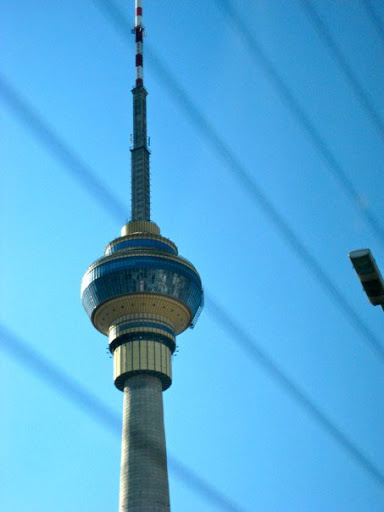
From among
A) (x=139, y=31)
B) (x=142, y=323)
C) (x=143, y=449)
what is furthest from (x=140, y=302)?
(x=139, y=31)

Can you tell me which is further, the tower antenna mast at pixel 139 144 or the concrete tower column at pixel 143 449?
the tower antenna mast at pixel 139 144

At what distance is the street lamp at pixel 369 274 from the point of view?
15234 millimetres

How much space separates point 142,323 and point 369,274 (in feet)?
389

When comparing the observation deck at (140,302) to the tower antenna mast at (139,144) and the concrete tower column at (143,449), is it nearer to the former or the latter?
the concrete tower column at (143,449)

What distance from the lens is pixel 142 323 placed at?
436 ft

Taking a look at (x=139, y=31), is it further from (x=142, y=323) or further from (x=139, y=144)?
(x=142, y=323)

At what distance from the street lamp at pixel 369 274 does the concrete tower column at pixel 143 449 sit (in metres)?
111

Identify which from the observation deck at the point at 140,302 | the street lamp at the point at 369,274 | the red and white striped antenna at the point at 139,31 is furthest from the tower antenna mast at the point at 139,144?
the street lamp at the point at 369,274

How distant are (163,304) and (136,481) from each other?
30193 millimetres

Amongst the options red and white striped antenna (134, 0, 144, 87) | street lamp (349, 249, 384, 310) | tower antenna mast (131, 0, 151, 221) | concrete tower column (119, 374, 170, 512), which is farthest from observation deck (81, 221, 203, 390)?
street lamp (349, 249, 384, 310)

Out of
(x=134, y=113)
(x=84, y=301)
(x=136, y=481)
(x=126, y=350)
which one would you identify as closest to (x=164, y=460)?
(x=136, y=481)

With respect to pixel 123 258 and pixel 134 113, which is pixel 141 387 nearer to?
pixel 123 258

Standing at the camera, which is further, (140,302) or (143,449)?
(140,302)

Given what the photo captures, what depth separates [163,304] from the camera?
13500 cm
